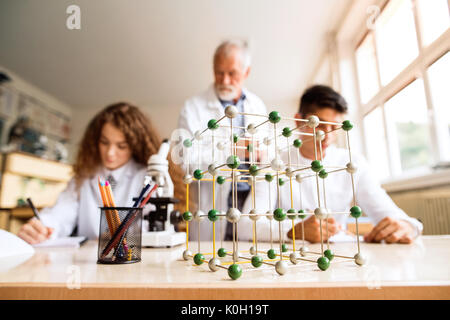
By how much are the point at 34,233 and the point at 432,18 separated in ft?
6.11

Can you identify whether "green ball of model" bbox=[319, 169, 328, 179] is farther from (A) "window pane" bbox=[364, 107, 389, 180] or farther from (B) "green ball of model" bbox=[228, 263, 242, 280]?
(A) "window pane" bbox=[364, 107, 389, 180]

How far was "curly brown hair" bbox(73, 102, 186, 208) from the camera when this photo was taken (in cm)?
116

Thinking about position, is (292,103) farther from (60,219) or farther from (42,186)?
(42,186)

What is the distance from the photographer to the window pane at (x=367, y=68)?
5.58ft

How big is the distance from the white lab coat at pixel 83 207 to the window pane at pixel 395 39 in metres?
1.39

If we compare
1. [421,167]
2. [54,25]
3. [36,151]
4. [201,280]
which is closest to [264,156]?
[201,280]

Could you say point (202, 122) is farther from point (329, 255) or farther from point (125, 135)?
point (329, 255)

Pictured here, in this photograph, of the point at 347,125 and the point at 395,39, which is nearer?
the point at 347,125

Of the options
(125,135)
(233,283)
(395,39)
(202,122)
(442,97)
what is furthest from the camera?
(395,39)

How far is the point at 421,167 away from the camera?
1.74 m

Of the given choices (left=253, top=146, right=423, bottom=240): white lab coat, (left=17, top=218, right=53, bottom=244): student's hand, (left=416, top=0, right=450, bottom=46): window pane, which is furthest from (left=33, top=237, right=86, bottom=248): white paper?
(left=416, top=0, right=450, bottom=46): window pane

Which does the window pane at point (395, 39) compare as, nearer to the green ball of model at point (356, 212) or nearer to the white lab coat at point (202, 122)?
the white lab coat at point (202, 122)

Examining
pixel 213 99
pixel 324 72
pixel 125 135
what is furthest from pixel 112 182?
pixel 324 72

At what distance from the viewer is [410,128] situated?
1858 millimetres
